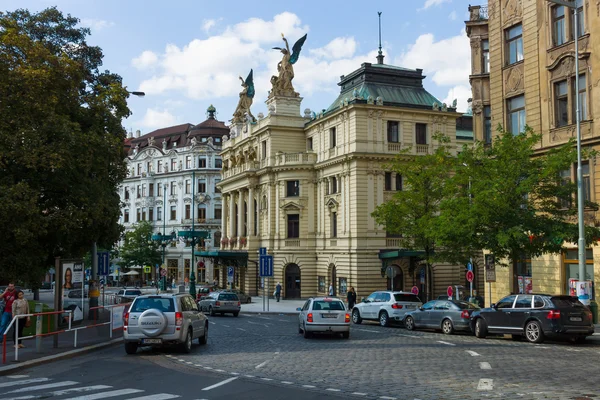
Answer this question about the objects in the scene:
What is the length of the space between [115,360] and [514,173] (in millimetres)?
16886

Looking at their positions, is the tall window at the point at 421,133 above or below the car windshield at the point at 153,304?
above

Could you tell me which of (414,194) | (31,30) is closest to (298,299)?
(414,194)

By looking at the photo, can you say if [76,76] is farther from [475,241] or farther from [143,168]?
[143,168]

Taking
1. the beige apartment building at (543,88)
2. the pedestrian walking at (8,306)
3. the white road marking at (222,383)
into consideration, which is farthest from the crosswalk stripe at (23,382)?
the beige apartment building at (543,88)

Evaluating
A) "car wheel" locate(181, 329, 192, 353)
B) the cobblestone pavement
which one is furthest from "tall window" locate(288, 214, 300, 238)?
"car wheel" locate(181, 329, 192, 353)

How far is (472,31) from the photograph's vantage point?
37.0 meters

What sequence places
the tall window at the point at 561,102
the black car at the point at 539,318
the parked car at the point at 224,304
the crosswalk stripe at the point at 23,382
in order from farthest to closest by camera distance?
the parked car at the point at 224,304 < the tall window at the point at 561,102 < the black car at the point at 539,318 < the crosswalk stripe at the point at 23,382

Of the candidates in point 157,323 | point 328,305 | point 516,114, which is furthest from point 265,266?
point 157,323

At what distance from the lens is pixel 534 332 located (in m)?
21.2

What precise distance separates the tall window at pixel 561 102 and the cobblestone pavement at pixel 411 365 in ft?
38.8

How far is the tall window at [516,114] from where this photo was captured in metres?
32.4

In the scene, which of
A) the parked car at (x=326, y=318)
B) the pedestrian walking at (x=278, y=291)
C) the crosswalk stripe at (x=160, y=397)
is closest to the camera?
the crosswalk stripe at (x=160, y=397)

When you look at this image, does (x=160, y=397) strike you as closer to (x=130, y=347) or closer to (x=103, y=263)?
(x=130, y=347)

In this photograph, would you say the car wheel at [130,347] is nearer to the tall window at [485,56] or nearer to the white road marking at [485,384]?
the white road marking at [485,384]
